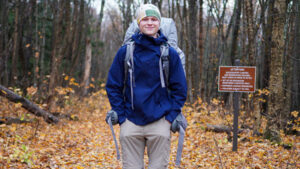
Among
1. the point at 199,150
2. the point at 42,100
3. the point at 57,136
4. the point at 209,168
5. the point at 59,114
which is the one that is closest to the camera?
the point at 209,168

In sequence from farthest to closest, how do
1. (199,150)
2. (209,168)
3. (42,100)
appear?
1. (42,100)
2. (199,150)
3. (209,168)

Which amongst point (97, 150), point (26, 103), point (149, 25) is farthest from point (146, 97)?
point (26, 103)

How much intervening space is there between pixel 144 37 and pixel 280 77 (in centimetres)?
522

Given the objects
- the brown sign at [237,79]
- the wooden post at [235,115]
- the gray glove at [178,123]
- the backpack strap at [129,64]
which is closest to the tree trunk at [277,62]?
the brown sign at [237,79]

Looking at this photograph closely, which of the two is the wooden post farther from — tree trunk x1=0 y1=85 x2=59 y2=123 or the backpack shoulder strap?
tree trunk x1=0 y1=85 x2=59 y2=123

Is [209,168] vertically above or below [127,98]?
below

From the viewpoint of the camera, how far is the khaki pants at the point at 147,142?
2.70 meters

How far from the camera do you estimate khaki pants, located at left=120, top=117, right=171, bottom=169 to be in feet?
8.85

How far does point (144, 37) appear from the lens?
275 cm

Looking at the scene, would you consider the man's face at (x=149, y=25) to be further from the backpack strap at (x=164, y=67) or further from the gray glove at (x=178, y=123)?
the gray glove at (x=178, y=123)

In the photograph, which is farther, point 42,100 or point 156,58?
point 42,100

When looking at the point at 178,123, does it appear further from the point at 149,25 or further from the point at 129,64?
the point at 149,25

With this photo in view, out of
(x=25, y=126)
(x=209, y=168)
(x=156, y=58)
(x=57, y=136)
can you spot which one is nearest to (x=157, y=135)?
(x=156, y=58)

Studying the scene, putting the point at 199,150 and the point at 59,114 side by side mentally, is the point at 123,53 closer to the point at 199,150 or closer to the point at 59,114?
the point at 199,150
